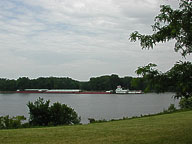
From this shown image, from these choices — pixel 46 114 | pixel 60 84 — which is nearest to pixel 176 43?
pixel 46 114

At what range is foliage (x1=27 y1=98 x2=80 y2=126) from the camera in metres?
17.7

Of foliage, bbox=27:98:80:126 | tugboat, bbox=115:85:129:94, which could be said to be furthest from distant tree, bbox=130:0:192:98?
tugboat, bbox=115:85:129:94

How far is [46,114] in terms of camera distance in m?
18.0

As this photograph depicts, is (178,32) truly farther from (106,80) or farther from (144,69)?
(106,80)

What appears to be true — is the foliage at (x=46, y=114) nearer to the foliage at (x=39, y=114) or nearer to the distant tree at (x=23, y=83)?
the foliage at (x=39, y=114)

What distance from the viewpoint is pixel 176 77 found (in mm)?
6086

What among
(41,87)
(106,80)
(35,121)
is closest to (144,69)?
(35,121)

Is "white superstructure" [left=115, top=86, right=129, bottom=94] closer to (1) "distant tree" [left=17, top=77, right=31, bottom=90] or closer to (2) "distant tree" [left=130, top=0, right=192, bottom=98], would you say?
(1) "distant tree" [left=17, top=77, right=31, bottom=90]

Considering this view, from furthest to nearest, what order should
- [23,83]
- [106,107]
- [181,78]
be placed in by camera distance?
[23,83] < [106,107] < [181,78]

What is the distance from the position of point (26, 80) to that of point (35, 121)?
306 ft

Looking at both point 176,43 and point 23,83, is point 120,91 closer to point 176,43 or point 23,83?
point 23,83

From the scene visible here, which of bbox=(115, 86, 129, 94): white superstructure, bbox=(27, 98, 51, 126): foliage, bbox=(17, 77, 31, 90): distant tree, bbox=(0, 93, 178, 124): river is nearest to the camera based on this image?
bbox=(27, 98, 51, 126): foliage

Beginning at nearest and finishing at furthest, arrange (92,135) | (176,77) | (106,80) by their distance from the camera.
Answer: (176,77) < (92,135) < (106,80)

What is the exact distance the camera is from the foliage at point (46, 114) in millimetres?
17719
